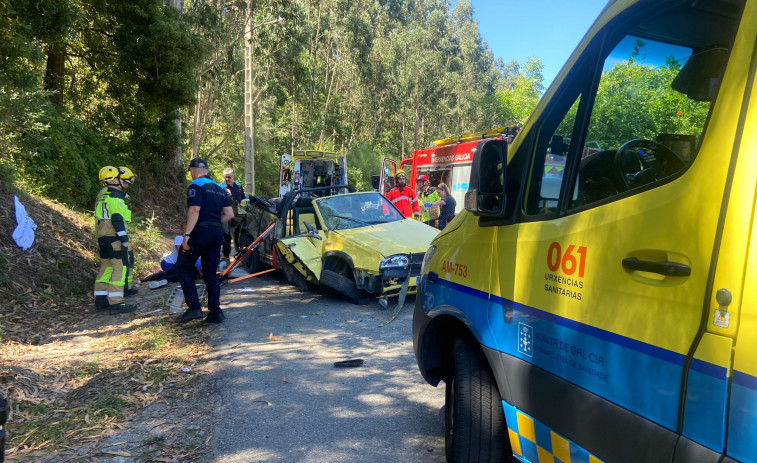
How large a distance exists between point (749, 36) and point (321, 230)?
6.55m

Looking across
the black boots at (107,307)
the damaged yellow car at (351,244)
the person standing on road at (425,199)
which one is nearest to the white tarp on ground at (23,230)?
the black boots at (107,307)

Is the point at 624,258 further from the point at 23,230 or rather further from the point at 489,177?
the point at 23,230

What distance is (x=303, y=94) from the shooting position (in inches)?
1336

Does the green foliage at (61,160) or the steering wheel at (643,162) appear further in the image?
the green foliage at (61,160)

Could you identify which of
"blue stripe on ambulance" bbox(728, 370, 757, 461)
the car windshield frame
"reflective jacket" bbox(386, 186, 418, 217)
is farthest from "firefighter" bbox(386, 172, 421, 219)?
"blue stripe on ambulance" bbox(728, 370, 757, 461)

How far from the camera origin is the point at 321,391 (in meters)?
4.30

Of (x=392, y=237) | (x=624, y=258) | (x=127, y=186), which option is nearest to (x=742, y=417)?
(x=624, y=258)

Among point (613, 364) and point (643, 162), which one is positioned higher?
point (643, 162)

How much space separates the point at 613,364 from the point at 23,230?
8.28 metres

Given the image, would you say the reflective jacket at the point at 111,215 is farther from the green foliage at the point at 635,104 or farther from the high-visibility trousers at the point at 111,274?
the green foliage at the point at 635,104

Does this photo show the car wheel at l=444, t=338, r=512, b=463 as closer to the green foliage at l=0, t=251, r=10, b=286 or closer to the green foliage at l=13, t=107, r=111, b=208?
the green foliage at l=0, t=251, r=10, b=286

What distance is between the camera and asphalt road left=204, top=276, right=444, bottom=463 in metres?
3.38

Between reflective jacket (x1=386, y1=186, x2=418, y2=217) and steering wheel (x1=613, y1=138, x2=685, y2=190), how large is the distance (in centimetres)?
851

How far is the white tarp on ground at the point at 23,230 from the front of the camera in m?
7.38
